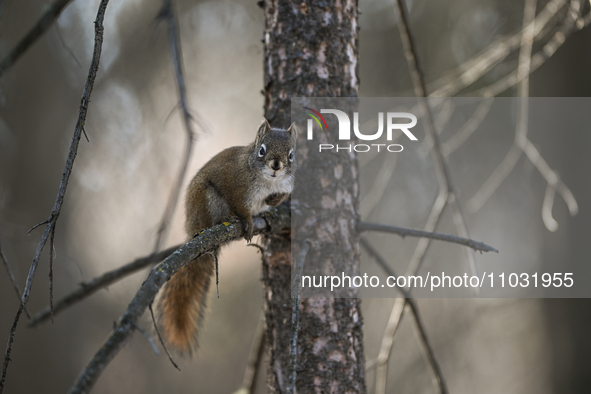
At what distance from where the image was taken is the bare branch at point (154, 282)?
1.81ft

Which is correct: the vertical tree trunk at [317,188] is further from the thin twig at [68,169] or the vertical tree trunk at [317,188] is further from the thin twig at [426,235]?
the thin twig at [68,169]

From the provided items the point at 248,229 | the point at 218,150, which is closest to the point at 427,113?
the point at 248,229

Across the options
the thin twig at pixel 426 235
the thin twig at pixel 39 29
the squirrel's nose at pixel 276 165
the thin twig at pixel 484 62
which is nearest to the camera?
the thin twig at pixel 39 29

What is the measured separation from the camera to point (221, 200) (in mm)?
1373

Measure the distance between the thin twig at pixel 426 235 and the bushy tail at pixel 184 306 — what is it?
491 millimetres

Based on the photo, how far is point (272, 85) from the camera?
4.33 feet

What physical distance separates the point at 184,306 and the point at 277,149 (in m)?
0.55

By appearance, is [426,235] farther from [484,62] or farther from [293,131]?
[484,62]

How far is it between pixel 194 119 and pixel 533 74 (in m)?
2.67

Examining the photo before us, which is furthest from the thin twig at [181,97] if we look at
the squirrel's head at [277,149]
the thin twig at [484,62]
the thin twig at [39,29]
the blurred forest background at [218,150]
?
the blurred forest background at [218,150]

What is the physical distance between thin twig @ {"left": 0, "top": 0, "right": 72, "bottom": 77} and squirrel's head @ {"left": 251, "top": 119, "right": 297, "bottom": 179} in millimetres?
545

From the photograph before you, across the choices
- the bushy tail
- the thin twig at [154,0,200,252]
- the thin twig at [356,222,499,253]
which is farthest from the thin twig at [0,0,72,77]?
the thin twig at [356,222,499,253]

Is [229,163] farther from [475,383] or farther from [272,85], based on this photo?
[475,383]

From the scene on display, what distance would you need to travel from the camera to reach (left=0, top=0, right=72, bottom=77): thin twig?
982 mm
